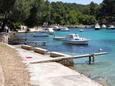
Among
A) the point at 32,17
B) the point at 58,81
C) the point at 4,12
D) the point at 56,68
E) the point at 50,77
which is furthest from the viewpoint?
the point at 32,17

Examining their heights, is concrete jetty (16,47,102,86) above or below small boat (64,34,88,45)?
above

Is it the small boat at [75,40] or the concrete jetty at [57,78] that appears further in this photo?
the small boat at [75,40]

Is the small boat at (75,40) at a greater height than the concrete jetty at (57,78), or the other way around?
the concrete jetty at (57,78)

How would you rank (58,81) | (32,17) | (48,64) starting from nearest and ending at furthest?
(58,81) → (48,64) → (32,17)

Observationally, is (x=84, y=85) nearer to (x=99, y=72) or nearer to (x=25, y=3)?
(x=99, y=72)

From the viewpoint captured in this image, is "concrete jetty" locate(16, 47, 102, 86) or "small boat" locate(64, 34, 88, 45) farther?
"small boat" locate(64, 34, 88, 45)

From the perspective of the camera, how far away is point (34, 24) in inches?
2972

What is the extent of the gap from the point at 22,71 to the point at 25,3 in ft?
157

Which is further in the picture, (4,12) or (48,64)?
(4,12)

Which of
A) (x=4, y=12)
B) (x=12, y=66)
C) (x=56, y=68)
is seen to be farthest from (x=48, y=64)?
(x=4, y=12)

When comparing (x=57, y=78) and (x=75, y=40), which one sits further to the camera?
(x=75, y=40)

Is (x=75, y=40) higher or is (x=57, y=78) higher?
(x=57, y=78)

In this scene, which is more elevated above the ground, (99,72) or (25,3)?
(25,3)

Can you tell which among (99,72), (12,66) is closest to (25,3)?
(99,72)
